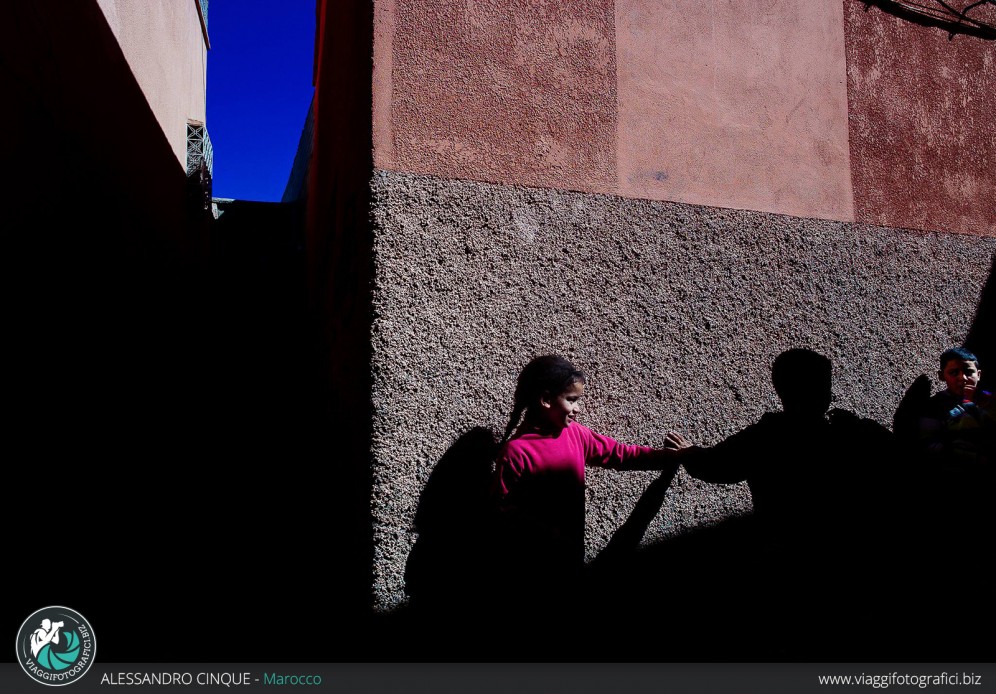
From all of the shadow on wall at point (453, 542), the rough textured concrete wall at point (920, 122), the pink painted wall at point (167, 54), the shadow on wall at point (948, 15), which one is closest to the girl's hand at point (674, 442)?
the shadow on wall at point (453, 542)

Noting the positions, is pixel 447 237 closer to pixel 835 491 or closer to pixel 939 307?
pixel 835 491

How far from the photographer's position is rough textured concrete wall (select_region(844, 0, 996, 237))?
3.36 metres

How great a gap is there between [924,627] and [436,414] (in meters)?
2.22

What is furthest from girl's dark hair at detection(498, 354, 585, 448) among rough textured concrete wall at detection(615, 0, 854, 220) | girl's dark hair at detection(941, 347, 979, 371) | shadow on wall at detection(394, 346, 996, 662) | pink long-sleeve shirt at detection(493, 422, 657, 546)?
girl's dark hair at detection(941, 347, 979, 371)

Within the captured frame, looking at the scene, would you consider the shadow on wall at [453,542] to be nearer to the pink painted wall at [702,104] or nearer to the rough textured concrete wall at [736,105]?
the pink painted wall at [702,104]

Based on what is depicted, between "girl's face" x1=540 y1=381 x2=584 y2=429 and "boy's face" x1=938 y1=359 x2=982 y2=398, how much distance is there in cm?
164

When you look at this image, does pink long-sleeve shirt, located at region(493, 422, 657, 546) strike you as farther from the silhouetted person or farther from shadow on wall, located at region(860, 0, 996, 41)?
shadow on wall, located at region(860, 0, 996, 41)

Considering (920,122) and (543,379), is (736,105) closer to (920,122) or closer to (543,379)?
(920,122)

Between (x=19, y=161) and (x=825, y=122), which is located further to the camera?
(x=19, y=161)

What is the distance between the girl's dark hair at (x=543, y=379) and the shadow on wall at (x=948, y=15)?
2698mm

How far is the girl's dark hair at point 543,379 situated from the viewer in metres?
2.33

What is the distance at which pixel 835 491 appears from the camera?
2441 mm

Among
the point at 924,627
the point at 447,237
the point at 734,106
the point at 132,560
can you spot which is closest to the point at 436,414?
the point at 447,237

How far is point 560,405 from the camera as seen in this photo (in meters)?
2.32
